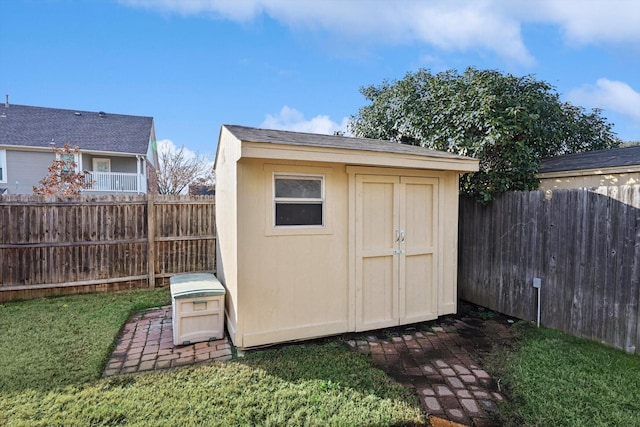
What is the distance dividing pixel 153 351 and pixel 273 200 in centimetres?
223

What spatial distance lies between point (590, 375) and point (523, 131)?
11.9 ft

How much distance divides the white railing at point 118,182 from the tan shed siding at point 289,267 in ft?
45.7

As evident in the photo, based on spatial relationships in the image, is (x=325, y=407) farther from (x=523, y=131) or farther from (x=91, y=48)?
(x=91, y=48)

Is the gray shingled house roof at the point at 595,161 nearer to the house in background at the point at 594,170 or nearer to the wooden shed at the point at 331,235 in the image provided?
the house in background at the point at 594,170

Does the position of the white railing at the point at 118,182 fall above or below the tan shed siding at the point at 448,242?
above

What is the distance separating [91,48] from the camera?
8.56 meters

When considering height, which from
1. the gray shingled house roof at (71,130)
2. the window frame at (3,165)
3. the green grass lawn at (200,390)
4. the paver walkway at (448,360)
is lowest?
the paver walkway at (448,360)

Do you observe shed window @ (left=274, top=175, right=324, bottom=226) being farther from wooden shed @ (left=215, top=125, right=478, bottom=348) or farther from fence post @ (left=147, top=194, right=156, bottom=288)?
fence post @ (left=147, top=194, right=156, bottom=288)

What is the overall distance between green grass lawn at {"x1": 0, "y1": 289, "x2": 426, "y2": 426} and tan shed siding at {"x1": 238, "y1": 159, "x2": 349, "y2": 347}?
0.95ft

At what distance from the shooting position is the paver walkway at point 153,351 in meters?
3.18

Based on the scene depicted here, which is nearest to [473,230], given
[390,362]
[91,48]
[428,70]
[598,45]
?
[390,362]

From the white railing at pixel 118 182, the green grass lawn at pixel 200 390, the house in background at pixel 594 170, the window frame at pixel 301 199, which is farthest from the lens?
the white railing at pixel 118 182

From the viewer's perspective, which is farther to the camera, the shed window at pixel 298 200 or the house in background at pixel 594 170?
the house in background at pixel 594 170

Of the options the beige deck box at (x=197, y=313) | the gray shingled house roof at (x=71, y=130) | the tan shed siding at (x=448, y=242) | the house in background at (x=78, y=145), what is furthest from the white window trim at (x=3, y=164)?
the tan shed siding at (x=448, y=242)
